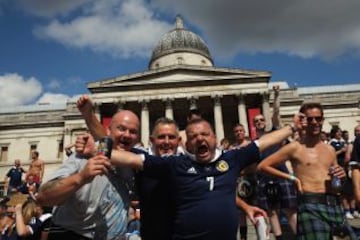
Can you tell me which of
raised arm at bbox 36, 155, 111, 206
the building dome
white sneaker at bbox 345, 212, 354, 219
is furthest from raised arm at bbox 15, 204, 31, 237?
Result: the building dome

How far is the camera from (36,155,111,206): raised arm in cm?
269

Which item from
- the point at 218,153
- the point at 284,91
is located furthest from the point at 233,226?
the point at 284,91

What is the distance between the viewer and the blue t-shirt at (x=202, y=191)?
11.1 ft

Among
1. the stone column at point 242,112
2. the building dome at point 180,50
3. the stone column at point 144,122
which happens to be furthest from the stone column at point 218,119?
the building dome at point 180,50

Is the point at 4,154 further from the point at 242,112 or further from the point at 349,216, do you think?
the point at 349,216

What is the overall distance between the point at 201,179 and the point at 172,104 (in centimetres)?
3438

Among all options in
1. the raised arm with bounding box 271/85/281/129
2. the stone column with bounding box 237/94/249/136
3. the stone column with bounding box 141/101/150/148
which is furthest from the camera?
the stone column with bounding box 141/101/150/148

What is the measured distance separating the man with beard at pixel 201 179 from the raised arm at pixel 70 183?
0.52 metres

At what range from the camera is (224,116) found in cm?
4081

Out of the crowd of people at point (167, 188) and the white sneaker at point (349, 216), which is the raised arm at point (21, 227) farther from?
the white sneaker at point (349, 216)

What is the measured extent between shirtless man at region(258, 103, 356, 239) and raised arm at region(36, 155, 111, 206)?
8.14 feet

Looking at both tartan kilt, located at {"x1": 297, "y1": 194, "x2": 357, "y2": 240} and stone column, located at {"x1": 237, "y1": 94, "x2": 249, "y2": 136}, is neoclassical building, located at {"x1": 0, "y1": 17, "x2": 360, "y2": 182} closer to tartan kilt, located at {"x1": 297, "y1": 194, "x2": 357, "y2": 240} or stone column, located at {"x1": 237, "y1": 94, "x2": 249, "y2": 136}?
stone column, located at {"x1": 237, "y1": 94, "x2": 249, "y2": 136}

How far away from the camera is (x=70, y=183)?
290 cm

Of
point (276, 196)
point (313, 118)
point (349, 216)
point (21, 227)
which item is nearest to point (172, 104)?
point (349, 216)
